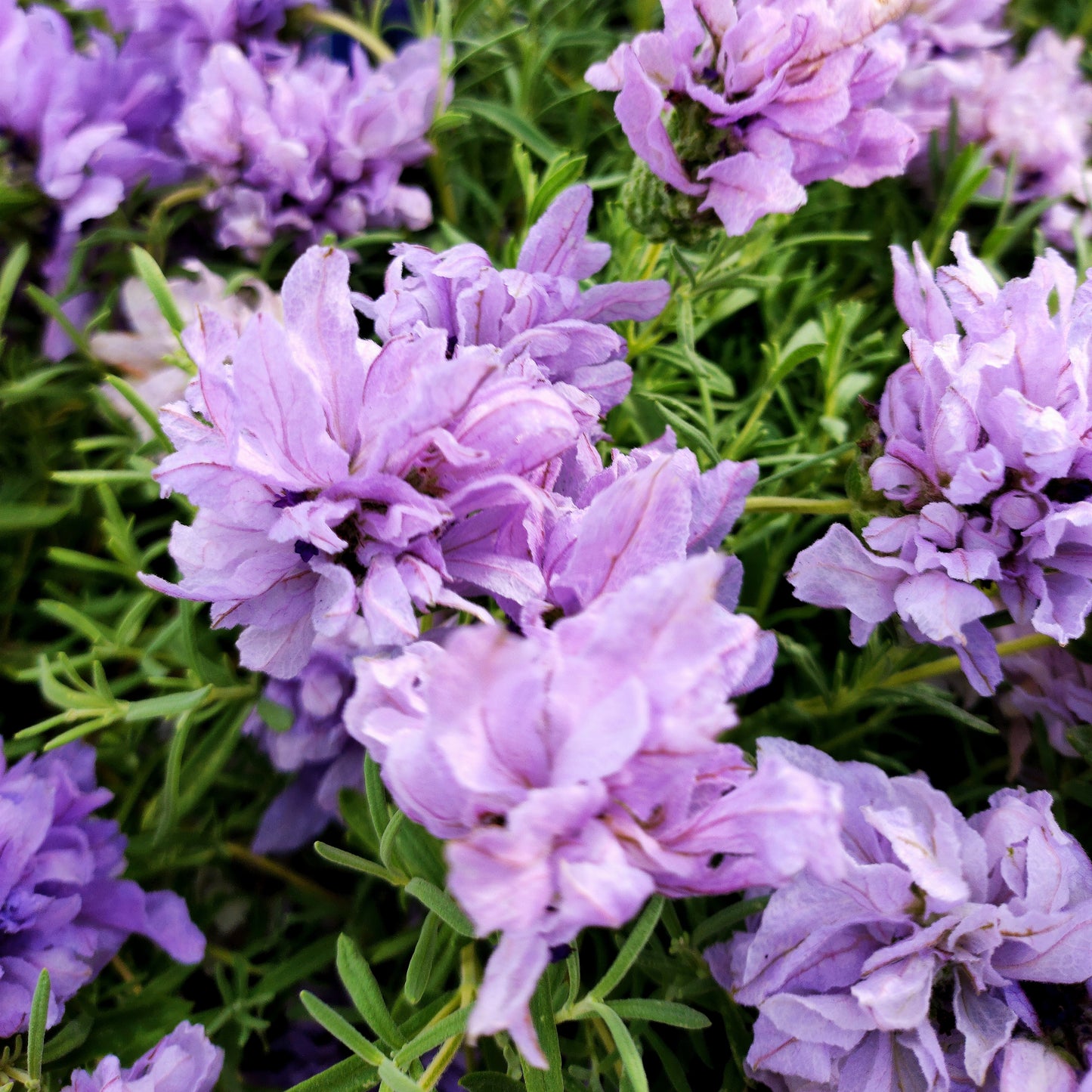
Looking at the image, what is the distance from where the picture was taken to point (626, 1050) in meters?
0.37

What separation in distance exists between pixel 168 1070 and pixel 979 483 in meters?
0.48

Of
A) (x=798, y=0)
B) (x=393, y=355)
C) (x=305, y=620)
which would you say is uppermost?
(x=798, y=0)

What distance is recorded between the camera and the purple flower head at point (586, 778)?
0.28 meters

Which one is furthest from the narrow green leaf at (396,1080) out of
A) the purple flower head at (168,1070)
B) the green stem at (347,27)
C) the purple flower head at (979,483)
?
the green stem at (347,27)

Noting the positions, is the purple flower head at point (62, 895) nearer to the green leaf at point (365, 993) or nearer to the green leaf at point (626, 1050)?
the green leaf at point (365, 993)

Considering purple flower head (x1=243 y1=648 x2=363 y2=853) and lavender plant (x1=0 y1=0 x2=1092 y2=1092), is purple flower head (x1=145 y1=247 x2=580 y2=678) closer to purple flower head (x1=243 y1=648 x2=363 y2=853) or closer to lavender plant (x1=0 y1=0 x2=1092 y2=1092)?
lavender plant (x1=0 y1=0 x2=1092 y2=1092)

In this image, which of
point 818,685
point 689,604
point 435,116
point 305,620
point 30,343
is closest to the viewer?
point 689,604

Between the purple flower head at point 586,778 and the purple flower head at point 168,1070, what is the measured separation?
10.8 inches

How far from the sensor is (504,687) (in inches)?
11.4

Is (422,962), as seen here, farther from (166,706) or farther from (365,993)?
(166,706)

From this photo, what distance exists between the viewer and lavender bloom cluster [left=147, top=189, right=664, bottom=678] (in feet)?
1.13

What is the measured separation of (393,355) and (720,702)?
7.3 inches

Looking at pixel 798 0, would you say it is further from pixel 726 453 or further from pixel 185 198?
pixel 185 198

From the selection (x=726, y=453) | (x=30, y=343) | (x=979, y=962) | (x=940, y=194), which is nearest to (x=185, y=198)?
(x=30, y=343)
